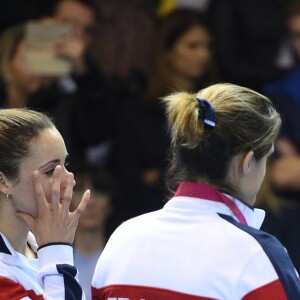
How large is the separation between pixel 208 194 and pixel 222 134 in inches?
6.9

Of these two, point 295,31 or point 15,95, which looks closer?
point 15,95

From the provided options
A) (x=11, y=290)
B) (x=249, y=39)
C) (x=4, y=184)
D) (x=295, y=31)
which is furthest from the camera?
(x=249, y=39)

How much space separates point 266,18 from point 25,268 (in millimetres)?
3504

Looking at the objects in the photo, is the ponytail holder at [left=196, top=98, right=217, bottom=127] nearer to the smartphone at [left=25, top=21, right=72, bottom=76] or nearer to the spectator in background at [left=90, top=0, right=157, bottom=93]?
the smartphone at [left=25, top=21, right=72, bottom=76]

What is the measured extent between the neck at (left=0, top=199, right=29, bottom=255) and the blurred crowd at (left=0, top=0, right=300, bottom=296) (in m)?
2.38

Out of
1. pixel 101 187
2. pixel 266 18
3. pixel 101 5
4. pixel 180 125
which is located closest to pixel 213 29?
pixel 266 18

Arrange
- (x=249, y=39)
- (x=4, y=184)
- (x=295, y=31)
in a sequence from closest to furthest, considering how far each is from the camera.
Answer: (x=4, y=184) → (x=295, y=31) → (x=249, y=39)

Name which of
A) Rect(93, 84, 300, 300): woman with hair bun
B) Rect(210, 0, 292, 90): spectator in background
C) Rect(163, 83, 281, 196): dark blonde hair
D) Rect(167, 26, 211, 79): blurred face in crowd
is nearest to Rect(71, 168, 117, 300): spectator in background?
Rect(167, 26, 211, 79): blurred face in crowd

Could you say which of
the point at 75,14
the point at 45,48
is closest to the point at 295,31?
the point at 75,14

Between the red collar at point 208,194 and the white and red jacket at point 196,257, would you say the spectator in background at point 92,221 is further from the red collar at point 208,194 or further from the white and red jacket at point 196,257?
the red collar at point 208,194

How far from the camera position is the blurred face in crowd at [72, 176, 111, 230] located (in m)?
5.64

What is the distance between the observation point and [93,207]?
18.6 ft

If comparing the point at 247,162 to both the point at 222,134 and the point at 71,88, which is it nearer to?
the point at 222,134

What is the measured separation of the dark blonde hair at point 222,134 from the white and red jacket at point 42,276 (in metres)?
0.42
